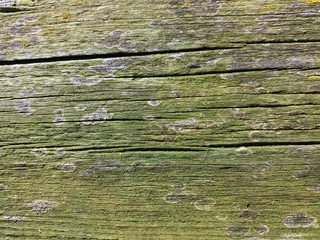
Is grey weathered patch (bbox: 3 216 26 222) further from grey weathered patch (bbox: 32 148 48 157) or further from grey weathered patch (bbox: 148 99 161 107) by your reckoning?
grey weathered patch (bbox: 148 99 161 107)

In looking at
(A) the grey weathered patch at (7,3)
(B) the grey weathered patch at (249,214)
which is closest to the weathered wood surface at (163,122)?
(B) the grey weathered patch at (249,214)

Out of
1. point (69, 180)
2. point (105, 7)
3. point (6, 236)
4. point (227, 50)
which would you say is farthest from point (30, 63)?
point (227, 50)

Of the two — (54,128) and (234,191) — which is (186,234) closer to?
(234,191)

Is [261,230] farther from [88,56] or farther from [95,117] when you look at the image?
[88,56]

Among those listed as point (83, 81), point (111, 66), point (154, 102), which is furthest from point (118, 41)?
point (154, 102)

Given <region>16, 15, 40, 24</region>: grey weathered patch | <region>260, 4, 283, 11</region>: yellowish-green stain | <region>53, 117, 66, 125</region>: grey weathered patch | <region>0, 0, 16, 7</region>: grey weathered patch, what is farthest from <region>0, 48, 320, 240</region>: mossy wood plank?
<region>0, 0, 16, 7</region>: grey weathered patch

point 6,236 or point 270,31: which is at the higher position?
point 270,31

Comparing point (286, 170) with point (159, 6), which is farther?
point (159, 6)
